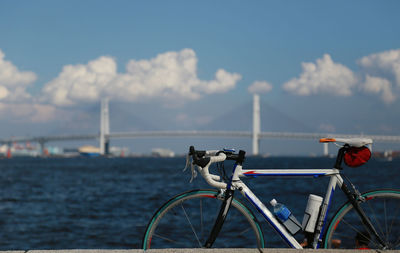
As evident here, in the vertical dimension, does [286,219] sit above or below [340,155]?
below

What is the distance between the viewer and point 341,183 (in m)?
2.62

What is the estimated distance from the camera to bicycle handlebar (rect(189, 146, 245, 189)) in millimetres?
2510

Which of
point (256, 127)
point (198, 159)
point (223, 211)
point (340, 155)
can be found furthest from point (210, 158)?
point (256, 127)

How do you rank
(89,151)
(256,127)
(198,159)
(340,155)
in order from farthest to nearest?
1. (89,151)
2. (256,127)
3. (340,155)
4. (198,159)

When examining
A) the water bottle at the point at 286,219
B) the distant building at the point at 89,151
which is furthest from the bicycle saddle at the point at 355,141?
the distant building at the point at 89,151

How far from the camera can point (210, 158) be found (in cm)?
252

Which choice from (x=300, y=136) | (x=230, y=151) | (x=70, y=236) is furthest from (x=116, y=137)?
(x=230, y=151)

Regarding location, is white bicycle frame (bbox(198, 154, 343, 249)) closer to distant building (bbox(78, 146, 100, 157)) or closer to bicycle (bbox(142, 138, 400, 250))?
bicycle (bbox(142, 138, 400, 250))

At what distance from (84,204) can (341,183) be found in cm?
1795

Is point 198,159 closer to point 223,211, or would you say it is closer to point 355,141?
point 223,211

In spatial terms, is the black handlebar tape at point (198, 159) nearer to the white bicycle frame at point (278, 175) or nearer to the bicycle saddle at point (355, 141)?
the white bicycle frame at point (278, 175)

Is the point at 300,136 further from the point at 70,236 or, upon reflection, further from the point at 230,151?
the point at 230,151

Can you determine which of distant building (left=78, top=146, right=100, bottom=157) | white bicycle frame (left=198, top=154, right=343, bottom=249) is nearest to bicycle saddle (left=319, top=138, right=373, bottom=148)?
white bicycle frame (left=198, top=154, right=343, bottom=249)

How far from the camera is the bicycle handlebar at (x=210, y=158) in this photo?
2510 millimetres
